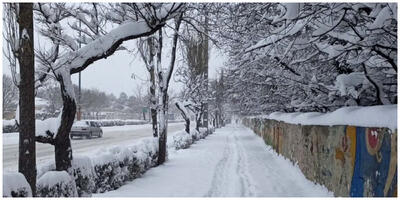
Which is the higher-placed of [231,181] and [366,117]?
[366,117]

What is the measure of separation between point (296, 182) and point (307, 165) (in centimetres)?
91

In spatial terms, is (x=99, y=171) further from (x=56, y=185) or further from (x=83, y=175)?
(x=56, y=185)

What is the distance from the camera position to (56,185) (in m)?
6.09

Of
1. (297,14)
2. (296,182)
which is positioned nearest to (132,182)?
(296,182)

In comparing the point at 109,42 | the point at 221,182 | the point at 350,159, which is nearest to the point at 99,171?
the point at 109,42

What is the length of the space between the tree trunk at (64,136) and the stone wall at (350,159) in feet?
15.9

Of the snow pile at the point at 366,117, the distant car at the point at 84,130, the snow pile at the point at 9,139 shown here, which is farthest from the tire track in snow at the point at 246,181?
the distant car at the point at 84,130

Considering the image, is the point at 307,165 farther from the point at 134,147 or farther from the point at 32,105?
the point at 32,105

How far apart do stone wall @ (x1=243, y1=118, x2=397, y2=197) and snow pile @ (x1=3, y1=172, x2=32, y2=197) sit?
178 inches

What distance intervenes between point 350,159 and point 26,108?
529 centimetres

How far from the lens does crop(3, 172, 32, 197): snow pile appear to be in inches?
190

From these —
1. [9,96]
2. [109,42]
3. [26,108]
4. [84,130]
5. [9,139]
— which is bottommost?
[9,139]

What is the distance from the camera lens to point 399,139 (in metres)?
4.81

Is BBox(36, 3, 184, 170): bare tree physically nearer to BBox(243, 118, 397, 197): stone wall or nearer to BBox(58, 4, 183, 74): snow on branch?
BBox(58, 4, 183, 74): snow on branch
